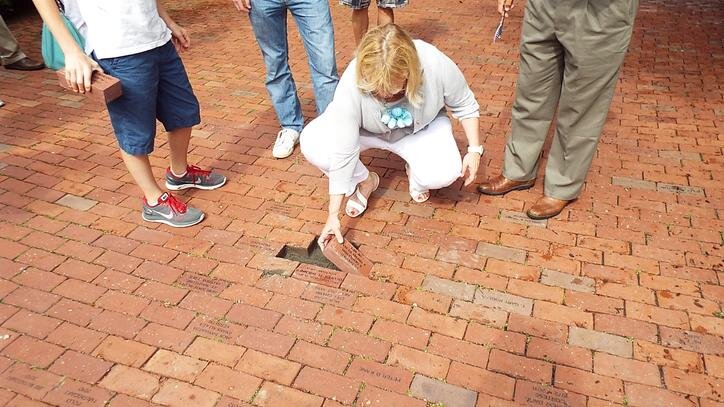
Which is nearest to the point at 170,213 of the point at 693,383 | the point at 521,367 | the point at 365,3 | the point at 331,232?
the point at 331,232

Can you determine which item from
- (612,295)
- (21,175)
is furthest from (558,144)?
(21,175)

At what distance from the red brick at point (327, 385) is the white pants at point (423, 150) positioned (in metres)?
1.11

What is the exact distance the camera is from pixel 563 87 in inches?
114

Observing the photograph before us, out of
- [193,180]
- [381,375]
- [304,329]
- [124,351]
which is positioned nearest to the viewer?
[381,375]

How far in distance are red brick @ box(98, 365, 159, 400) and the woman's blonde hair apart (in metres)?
1.48

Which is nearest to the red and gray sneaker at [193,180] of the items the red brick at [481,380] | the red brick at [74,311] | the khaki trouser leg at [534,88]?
the red brick at [74,311]

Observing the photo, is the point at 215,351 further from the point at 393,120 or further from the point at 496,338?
the point at 393,120

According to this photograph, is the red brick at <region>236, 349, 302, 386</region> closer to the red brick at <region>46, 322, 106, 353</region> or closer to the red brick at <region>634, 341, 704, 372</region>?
the red brick at <region>46, 322, 106, 353</region>

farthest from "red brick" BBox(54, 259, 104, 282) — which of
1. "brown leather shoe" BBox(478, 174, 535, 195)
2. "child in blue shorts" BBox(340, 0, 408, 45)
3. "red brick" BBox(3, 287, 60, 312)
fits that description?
"child in blue shorts" BBox(340, 0, 408, 45)

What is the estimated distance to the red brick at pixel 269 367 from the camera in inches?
85.6

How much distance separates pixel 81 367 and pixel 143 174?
112 centimetres

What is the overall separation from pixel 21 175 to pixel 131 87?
1.40m

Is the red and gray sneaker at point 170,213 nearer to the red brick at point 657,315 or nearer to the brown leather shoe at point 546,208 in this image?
the brown leather shoe at point 546,208

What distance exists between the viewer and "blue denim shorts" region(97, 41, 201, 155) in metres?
2.64
